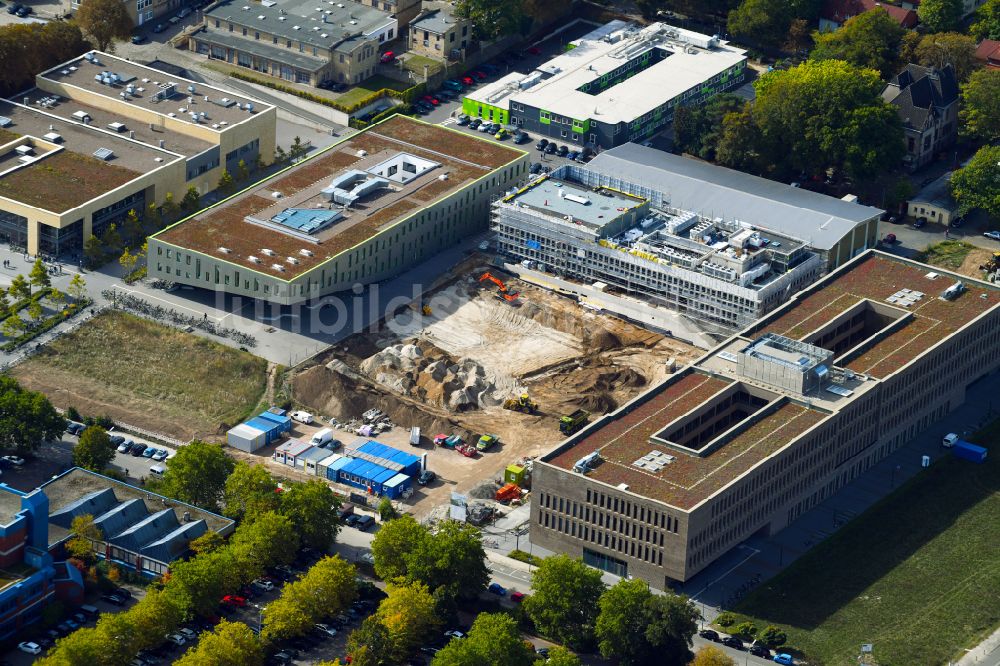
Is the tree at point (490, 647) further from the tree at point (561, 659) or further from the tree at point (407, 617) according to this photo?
the tree at point (407, 617)

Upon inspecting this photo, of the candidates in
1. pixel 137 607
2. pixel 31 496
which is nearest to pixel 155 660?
pixel 137 607

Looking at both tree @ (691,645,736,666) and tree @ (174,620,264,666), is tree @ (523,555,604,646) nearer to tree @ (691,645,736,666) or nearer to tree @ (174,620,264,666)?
tree @ (691,645,736,666)

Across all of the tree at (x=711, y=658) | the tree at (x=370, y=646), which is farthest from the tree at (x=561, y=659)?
the tree at (x=370, y=646)

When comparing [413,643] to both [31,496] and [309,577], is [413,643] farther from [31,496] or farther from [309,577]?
[31,496]

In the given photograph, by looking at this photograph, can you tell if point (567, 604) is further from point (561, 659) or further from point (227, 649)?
point (227, 649)

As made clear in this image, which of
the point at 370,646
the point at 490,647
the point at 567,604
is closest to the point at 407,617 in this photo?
the point at 370,646
